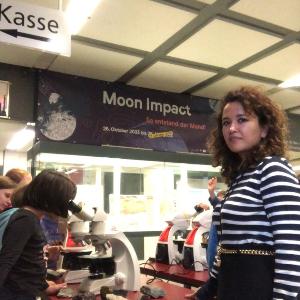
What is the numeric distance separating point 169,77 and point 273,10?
143cm

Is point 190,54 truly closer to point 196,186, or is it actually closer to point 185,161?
point 185,161

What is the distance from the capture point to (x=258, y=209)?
1.07 metres

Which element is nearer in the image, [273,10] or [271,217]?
[271,217]

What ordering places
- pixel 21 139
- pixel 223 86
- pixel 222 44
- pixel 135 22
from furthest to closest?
pixel 21 139 → pixel 223 86 → pixel 222 44 → pixel 135 22

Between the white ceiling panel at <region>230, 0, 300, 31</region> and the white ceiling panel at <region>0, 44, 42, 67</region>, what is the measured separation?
173 cm

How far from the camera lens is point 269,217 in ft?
3.41

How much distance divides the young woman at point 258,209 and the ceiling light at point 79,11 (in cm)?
152

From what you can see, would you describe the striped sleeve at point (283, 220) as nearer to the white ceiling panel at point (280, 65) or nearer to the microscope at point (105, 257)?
the microscope at point (105, 257)

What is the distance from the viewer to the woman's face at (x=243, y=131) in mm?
1193

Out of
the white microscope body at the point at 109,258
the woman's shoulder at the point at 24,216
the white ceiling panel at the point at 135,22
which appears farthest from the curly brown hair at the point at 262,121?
the white ceiling panel at the point at 135,22

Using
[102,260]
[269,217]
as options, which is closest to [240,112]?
[269,217]

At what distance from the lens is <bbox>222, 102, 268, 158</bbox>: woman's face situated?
1.19 m

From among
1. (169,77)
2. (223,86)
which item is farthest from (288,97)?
(169,77)

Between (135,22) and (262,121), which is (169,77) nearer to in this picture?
(135,22)
